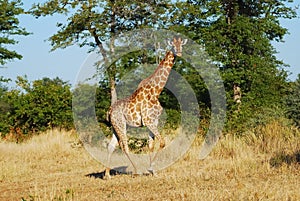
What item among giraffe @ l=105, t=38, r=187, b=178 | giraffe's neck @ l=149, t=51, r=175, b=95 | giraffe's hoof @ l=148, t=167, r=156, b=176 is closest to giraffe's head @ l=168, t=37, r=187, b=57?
giraffe @ l=105, t=38, r=187, b=178

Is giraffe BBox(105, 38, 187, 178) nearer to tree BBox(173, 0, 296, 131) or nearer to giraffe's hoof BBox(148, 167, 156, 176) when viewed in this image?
giraffe's hoof BBox(148, 167, 156, 176)

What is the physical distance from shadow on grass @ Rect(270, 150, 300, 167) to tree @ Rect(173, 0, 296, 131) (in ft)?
20.1

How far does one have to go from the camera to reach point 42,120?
23.0 m

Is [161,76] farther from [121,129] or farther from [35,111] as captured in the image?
[35,111]

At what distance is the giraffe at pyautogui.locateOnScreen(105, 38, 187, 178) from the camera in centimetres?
1103

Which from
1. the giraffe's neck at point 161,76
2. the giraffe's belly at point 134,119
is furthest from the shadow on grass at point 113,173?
the giraffe's neck at point 161,76

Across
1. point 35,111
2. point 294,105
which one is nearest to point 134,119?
point 294,105

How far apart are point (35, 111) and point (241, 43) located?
9850mm

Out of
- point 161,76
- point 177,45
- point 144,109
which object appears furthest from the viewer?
point 161,76

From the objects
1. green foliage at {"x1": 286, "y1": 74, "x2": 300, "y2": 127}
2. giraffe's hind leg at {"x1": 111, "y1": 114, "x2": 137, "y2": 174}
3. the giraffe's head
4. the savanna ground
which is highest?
the giraffe's head

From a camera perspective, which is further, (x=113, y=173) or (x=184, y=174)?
(x=113, y=173)

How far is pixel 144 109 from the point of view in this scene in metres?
11.1

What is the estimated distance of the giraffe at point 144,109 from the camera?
11.0 meters

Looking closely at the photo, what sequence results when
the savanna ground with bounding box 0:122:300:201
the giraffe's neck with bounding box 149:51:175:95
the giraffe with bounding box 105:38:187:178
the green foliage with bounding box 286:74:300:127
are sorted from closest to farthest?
the savanna ground with bounding box 0:122:300:201 → the giraffe with bounding box 105:38:187:178 → the giraffe's neck with bounding box 149:51:175:95 → the green foliage with bounding box 286:74:300:127
